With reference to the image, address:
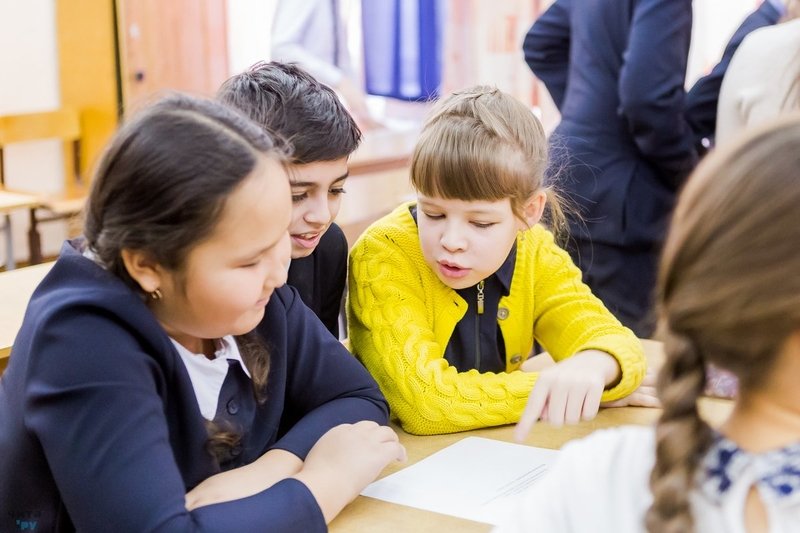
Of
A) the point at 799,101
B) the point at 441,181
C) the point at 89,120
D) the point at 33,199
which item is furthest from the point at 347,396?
the point at 89,120

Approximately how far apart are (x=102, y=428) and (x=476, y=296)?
0.83 m

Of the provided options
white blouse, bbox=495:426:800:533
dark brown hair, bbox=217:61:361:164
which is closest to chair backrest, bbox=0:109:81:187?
dark brown hair, bbox=217:61:361:164

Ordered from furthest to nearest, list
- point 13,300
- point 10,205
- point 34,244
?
point 34,244 < point 10,205 < point 13,300

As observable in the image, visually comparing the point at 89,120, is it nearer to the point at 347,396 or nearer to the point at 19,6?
the point at 19,6

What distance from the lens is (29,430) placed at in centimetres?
113

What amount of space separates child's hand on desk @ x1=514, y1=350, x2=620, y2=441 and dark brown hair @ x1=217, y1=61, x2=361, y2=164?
1.55 feet

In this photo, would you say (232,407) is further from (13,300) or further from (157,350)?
(13,300)

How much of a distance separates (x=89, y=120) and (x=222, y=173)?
4692 millimetres

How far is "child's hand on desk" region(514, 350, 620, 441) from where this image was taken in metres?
1.40

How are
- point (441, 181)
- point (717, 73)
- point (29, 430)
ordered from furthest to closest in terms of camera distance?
point (717, 73) → point (441, 181) → point (29, 430)

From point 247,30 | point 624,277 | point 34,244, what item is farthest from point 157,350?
point 247,30

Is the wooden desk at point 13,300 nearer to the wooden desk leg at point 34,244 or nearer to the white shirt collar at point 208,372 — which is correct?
the white shirt collar at point 208,372

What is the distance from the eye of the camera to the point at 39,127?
17.1 feet

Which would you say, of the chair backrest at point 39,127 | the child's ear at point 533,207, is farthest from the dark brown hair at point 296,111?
the chair backrest at point 39,127
